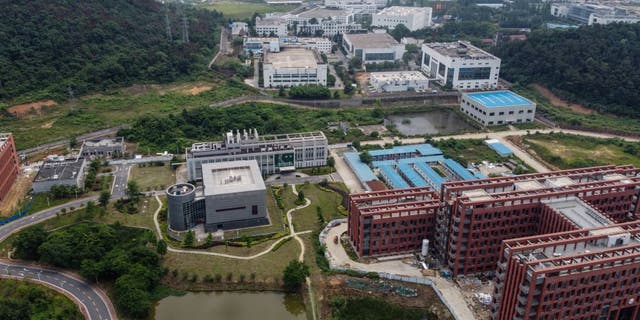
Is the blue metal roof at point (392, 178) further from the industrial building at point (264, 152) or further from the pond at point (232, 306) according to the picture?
the pond at point (232, 306)

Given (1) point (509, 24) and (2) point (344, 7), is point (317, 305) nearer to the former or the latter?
(1) point (509, 24)

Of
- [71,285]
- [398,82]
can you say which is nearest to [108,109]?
[71,285]

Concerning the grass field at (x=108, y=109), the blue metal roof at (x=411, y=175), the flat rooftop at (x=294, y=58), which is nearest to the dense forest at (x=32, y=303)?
the grass field at (x=108, y=109)

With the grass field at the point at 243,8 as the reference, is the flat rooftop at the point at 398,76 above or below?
below

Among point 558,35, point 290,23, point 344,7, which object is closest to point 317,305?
point 558,35

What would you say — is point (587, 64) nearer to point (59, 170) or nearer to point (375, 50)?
point (375, 50)

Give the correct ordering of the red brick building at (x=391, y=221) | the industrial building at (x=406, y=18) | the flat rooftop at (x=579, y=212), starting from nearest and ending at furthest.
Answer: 1. the flat rooftop at (x=579, y=212)
2. the red brick building at (x=391, y=221)
3. the industrial building at (x=406, y=18)
